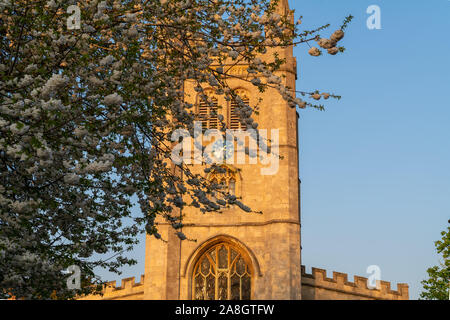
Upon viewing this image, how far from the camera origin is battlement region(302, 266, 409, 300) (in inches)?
1073

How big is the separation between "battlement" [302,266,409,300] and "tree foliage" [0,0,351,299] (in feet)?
57.5

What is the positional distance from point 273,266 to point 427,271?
260 inches

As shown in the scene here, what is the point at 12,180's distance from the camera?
8.79 metres

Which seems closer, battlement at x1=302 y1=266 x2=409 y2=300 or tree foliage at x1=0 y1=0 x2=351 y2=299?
tree foliage at x1=0 y1=0 x2=351 y2=299

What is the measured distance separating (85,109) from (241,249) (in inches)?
717

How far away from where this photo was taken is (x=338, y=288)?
27625 millimetres

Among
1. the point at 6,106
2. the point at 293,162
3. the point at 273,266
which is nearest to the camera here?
the point at 6,106

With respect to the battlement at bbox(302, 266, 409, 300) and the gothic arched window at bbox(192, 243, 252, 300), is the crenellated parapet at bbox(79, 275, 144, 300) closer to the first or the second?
the gothic arched window at bbox(192, 243, 252, 300)
